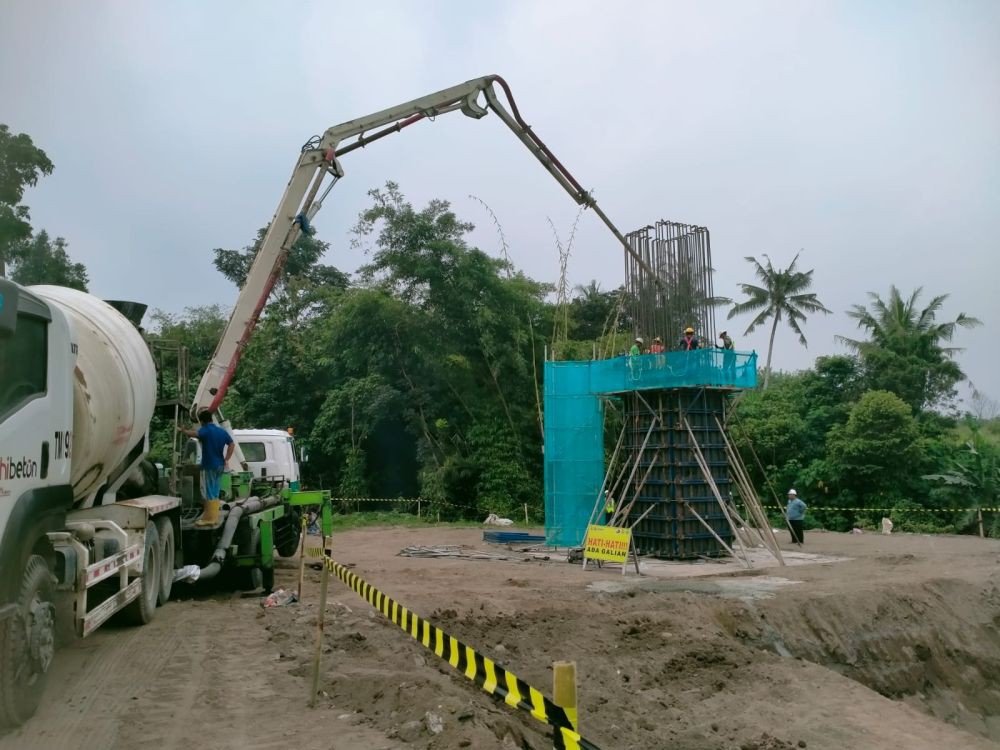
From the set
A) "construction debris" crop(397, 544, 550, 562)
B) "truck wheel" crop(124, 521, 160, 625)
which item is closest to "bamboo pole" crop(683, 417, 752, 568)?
"construction debris" crop(397, 544, 550, 562)

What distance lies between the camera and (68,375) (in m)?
6.96

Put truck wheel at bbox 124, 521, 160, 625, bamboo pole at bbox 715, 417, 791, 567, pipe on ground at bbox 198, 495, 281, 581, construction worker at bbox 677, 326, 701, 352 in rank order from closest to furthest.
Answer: truck wheel at bbox 124, 521, 160, 625, pipe on ground at bbox 198, 495, 281, 581, construction worker at bbox 677, 326, 701, 352, bamboo pole at bbox 715, 417, 791, 567

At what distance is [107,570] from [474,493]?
2320 centimetres

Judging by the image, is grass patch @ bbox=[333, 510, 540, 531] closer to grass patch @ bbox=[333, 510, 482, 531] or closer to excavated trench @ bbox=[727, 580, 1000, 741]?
grass patch @ bbox=[333, 510, 482, 531]

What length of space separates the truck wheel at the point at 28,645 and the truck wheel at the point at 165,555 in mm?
3462

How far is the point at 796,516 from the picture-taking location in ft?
69.7

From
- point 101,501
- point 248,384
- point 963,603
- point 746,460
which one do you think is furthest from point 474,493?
point 101,501

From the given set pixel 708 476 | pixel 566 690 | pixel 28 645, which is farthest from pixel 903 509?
pixel 28 645

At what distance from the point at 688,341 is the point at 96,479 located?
12650 millimetres

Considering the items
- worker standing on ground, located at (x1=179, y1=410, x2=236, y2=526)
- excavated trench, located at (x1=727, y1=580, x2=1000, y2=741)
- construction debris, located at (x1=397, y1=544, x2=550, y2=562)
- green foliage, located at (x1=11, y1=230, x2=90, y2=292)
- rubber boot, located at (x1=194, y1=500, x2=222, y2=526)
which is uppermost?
green foliage, located at (x1=11, y1=230, x2=90, y2=292)

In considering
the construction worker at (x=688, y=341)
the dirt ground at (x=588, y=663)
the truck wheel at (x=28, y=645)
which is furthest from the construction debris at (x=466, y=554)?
the truck wheel at (x=28, y=645)

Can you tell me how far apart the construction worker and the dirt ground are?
4.82m

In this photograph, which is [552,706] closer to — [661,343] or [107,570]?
[107,570]

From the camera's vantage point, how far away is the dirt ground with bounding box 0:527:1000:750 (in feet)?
20.4
